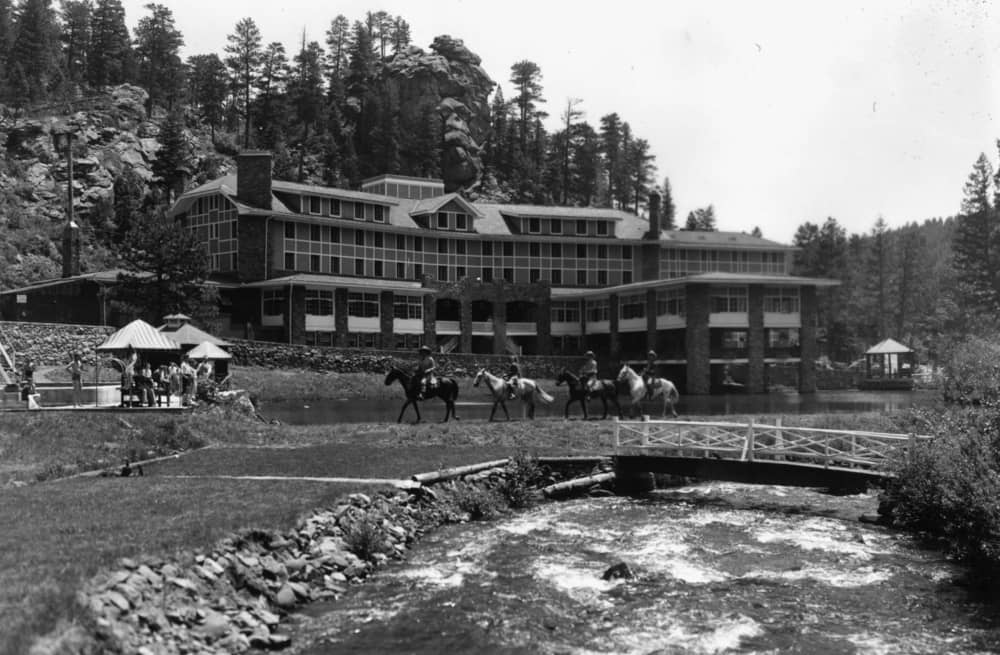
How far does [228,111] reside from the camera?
458 feet

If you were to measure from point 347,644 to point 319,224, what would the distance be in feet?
215

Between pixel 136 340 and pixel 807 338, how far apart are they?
52.9m

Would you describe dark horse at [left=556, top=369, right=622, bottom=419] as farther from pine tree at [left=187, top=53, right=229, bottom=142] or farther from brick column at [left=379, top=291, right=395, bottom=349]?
pine tree at [left=187, top=53, right=229, bottom=142]

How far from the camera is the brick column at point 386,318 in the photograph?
74.1 metres

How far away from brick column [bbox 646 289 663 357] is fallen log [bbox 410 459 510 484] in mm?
51829

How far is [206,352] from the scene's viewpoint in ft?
146

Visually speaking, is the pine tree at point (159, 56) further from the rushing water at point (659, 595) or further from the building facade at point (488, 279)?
the rushing water at point (659, 595)

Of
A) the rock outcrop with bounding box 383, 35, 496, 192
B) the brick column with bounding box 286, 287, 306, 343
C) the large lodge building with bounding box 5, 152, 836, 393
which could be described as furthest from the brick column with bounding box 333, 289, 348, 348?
the rock outcrop with bounding box 383, 35, 496, 192

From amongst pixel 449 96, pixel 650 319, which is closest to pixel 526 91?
pixel 449 96

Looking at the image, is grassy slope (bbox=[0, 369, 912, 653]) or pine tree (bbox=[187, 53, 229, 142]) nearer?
grassy slope (bbox=[0, 369, 912, 653])

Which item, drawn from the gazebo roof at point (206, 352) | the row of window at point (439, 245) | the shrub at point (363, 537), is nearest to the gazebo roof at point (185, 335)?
the gazebo roof at point (206, 352)

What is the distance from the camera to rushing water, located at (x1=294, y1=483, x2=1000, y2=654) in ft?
42.2

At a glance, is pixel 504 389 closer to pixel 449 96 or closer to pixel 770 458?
pixel 770 458

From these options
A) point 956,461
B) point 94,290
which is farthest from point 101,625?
point 94,290
